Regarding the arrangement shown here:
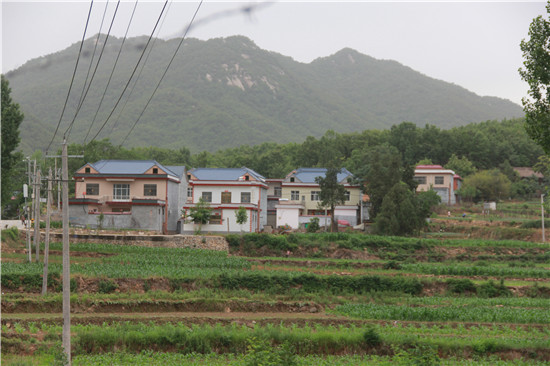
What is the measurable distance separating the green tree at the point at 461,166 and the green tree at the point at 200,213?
4782 centimetres

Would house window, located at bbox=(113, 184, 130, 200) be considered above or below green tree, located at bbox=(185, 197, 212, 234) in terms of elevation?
above

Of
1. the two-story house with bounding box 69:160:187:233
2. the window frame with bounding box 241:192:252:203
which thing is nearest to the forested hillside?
the window frame with bounding box 241:192:252:203

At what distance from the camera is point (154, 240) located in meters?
44.9

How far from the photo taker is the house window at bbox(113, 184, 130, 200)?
2124 inches

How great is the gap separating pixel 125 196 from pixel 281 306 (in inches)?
1163

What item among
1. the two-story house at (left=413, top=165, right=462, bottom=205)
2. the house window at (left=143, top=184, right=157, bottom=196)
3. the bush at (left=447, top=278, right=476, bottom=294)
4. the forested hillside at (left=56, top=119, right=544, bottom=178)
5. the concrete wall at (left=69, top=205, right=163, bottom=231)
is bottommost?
the bush at (left=447, top=278, right=476, bottom=294)

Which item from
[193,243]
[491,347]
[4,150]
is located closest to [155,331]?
[491,347]

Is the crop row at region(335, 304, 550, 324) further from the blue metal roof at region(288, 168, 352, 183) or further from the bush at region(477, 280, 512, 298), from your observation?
the blue metal roof at region(288, 168, 352, 183)

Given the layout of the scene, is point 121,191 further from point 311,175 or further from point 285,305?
point 285,305

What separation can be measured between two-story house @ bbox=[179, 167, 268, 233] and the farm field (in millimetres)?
6612

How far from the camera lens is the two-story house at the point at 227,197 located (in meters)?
53.6

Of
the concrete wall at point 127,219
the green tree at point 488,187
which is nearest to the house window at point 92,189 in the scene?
the concrete wall at point 127,219

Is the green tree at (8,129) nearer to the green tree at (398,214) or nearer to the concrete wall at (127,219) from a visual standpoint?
the concrete wall at (127,219)

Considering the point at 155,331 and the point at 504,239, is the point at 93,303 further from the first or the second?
the point at 504,239
